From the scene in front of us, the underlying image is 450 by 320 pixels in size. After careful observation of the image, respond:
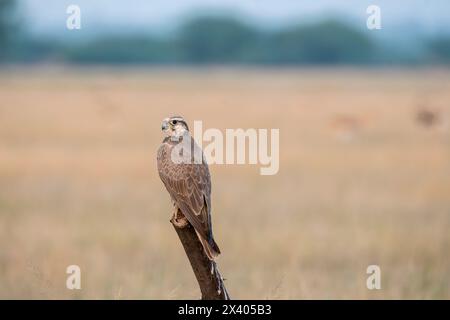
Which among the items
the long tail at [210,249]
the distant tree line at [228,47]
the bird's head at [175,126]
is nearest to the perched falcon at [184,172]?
the bird's head at [175,126]

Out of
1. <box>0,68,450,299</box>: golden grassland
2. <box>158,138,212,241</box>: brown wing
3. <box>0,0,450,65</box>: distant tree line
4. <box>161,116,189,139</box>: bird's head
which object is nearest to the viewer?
<box>158,138,212,241</box>: brown wing

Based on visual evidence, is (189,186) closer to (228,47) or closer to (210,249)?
(210,249)

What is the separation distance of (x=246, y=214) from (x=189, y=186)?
321 inches

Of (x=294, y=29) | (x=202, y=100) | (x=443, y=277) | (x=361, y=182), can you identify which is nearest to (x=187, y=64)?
(x=294, y=29)

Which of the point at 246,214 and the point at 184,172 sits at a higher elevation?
the point at 184,172

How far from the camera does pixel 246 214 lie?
47.3 feet

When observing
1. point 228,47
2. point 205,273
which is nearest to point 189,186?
point 205,273

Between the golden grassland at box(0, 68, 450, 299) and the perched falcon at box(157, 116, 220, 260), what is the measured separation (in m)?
1.24

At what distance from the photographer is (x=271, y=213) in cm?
1455

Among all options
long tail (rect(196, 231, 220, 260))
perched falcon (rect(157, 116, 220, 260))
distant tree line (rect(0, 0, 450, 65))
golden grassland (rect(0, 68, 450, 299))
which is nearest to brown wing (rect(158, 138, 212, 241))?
perched falcon (rect(157, 116, 220, 260))

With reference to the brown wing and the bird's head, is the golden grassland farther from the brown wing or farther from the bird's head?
the bird's head

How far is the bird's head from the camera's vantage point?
6.39 metres

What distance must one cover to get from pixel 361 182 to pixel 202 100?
2297 centimetres
